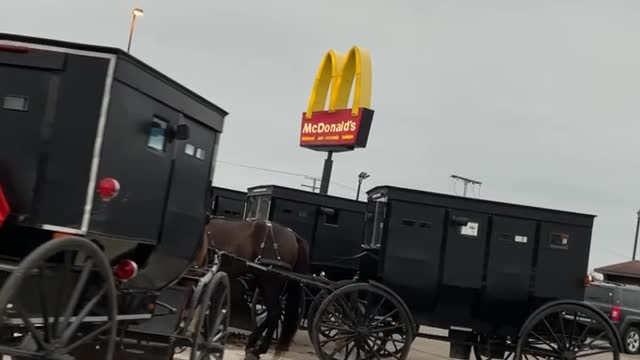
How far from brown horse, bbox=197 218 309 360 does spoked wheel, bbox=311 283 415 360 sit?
2.23ft

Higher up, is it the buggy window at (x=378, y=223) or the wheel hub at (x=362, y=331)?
the buggy window at (x=378, y=223)

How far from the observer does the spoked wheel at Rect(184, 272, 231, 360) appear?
19.2ft

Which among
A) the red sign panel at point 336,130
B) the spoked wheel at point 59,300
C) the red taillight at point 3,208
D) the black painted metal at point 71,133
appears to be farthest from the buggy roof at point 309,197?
the red sign panel at point 336,130

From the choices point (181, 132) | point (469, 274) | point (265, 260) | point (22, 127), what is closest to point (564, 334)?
point (469, 274)

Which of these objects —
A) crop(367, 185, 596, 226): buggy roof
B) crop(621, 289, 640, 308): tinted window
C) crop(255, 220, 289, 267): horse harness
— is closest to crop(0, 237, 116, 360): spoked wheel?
crop(255, 220, 289, 267): horse harness

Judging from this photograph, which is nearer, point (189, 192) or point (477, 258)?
point (189, 192)

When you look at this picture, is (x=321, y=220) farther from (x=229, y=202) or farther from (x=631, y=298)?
(x=631, y=298)

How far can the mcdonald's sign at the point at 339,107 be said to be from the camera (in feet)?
79.4

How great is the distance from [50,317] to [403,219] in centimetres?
594

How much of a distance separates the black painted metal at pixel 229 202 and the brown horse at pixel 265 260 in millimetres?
4781

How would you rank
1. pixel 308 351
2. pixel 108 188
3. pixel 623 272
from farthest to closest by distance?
1. pixel 623 272
2. pixel 308 351
3. pixel 108 188

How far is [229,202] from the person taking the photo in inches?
587

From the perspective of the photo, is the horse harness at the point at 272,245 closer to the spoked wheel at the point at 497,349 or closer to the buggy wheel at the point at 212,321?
the spoked wheel at the point at 497,349

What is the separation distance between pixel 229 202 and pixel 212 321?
8.75 meters
